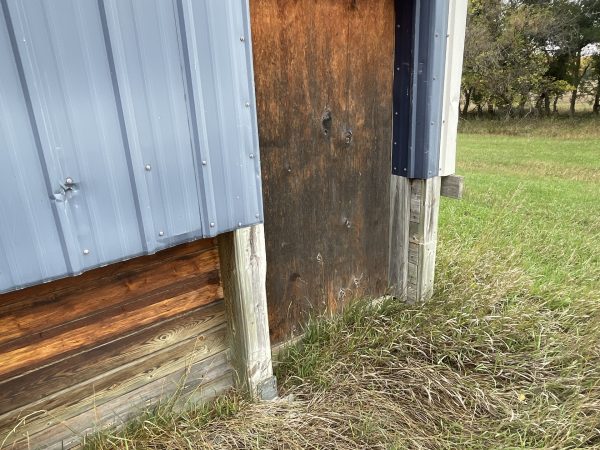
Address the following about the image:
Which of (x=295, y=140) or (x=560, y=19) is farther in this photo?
(x=560, y=19)

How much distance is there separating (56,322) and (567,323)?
3307 millimetres

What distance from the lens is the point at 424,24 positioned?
2750 mm

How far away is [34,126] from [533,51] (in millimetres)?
25791

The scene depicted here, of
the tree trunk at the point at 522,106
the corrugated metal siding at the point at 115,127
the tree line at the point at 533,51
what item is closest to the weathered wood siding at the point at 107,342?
the corrugated metal siding at the point at 115,127

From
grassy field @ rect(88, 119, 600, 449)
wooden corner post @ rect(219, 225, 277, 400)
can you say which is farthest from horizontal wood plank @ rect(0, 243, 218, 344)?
grassy field @ rect(88, 119, 600, 449)

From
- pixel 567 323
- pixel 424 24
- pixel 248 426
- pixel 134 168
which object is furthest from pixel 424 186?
pixel 134 168

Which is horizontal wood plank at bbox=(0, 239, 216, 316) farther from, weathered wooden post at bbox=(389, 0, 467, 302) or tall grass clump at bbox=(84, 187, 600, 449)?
weathered wooden post at bbox=(389, 0, 467, 302)

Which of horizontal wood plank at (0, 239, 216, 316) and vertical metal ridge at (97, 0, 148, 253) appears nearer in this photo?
vertical metal ridge at (97, 0, 148, 253)

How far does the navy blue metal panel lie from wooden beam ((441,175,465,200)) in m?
0.20

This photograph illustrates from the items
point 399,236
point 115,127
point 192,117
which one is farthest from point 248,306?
point 399,236

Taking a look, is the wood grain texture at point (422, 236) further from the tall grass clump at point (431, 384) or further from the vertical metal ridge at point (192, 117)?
the vertical metal ridge at point (192, 117)

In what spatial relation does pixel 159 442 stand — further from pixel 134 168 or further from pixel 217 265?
pixel 134 168

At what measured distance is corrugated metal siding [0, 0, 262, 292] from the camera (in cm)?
128

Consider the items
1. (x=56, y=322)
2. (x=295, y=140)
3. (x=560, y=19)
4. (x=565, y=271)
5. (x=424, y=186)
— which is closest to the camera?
(x=56, y=322)
